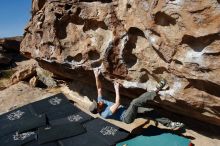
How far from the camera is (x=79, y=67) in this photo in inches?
316

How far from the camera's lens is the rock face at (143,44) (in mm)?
5062

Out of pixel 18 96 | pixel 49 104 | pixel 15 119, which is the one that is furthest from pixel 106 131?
pixel 18 96

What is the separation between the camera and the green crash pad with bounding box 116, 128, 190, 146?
6.25 m

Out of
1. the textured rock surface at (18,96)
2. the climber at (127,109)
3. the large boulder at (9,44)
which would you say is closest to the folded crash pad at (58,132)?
the climber at (127,109)

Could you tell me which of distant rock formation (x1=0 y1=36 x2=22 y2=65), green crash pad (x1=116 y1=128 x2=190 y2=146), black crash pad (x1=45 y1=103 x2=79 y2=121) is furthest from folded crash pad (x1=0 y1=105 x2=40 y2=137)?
distant rock formation (x1=0 y1=36 x2=22 y2=65)

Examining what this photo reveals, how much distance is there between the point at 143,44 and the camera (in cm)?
633

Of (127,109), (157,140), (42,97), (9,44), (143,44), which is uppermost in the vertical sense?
(143,44)

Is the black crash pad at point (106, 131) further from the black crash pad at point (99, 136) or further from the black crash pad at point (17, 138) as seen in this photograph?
the black crash pad at point (17, 138)

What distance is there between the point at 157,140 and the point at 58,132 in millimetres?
2303

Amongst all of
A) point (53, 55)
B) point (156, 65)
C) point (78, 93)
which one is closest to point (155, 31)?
point (156, 65)

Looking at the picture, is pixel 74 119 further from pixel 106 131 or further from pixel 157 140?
pixel 157 140

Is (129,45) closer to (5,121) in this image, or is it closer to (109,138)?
(109,138)

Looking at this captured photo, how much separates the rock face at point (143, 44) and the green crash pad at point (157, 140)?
1.91ft

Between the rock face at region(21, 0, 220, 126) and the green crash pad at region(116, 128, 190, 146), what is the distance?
583 mm
